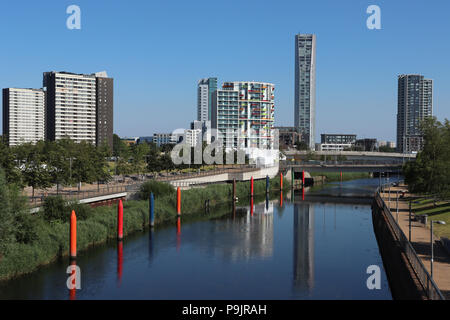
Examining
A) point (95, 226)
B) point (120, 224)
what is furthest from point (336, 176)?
point (95, 226)

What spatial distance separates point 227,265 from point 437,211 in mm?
22525

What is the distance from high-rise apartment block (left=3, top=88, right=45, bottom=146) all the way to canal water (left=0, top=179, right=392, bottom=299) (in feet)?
503

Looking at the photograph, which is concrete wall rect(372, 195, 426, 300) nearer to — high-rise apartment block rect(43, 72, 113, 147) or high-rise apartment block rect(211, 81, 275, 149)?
high-rise apartment block rect(43, 72, 113, 147)

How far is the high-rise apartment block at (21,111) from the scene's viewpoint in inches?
7298

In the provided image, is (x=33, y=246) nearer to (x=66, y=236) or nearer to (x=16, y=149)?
(x=66, y=236)

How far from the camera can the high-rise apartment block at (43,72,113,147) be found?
172000 millimetres

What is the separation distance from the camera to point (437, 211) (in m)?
45.3

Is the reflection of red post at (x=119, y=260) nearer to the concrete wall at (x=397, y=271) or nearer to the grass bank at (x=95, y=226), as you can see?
the grass bank at (x=95, y=226)

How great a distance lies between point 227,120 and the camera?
187 m

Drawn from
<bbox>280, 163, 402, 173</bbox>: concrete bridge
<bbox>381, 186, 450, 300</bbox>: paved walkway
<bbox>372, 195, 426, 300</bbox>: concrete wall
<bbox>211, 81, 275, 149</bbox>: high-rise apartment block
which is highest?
<bbox>211, 81, 275, 149</bbox>: high-rise apartment block

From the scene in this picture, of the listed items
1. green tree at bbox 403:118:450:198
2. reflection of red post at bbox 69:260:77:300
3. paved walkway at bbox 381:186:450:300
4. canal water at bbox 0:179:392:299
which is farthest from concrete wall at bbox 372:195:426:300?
reflection of red post at bbox 69:260:77:300

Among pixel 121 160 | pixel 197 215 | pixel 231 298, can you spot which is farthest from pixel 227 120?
pixel 231 298

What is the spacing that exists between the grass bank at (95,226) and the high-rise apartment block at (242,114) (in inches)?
4646
